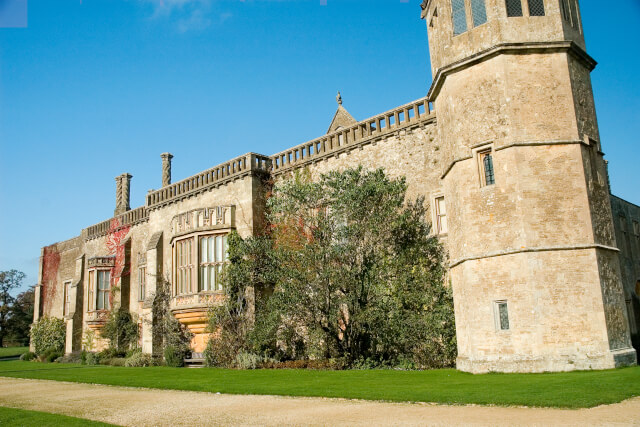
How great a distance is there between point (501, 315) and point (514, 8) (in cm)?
727

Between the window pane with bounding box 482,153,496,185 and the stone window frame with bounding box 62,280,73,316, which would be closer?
the window pane with bounding box 482,153,496,185

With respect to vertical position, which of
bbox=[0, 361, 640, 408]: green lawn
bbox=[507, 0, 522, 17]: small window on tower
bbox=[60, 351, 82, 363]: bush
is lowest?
bbox=[0, 361, 640, 408]: green lawn

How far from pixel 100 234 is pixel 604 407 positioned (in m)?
28.9

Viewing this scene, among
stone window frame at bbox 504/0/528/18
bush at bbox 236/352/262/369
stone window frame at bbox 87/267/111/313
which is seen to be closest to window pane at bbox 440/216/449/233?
stone window frame at bbox 504/0/528/18

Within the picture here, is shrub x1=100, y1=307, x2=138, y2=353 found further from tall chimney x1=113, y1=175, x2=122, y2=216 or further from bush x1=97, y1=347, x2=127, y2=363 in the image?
tall chimney x1=113, y1=175, x2=122, y2=216

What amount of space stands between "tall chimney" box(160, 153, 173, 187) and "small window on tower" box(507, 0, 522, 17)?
64.9ft

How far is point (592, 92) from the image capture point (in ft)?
43.4

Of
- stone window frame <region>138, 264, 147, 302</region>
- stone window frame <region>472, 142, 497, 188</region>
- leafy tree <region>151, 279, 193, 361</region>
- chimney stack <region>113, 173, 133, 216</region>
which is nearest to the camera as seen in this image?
stone window frame <region>472, 142, 497, 188</region>

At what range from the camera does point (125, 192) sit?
31844 millimetres

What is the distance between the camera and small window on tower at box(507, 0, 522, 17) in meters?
12.5

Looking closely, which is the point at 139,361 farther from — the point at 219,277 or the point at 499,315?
the point at 499,315

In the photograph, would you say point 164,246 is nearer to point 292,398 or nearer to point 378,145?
point 378,145

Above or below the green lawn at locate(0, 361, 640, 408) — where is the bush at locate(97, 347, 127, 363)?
above

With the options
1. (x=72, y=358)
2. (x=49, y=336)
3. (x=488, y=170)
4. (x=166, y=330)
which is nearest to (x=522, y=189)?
(x=488, y=170)
